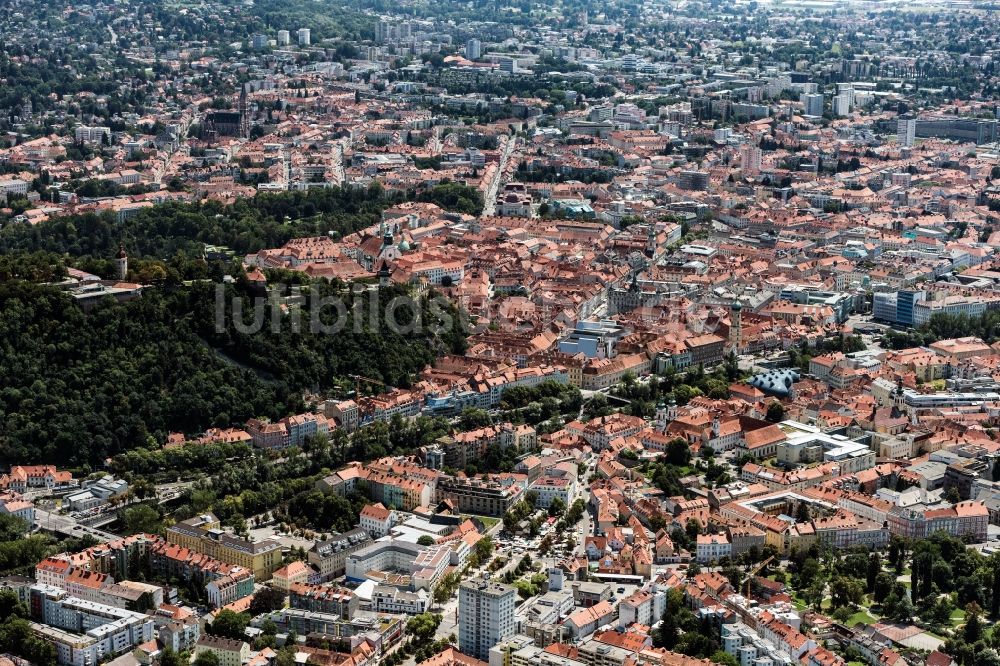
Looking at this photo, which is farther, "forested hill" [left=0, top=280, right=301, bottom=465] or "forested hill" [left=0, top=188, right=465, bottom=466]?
"forested hill" [left=0, top=188, right=465, bottom=466]

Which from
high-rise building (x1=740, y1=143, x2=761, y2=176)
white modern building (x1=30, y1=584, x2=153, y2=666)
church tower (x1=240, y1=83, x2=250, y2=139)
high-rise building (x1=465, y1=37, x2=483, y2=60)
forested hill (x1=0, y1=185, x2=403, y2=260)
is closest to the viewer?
white modern building (x1=30, y1=584, x2=153, y2=666)

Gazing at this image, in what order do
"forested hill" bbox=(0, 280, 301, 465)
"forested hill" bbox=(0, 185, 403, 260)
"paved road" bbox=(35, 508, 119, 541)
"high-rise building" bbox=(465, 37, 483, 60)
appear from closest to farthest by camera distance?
"paved road" bbox=(35, 508, 119, 541)
"forested hill" bbox=(0, 280, 301, 465)
"forested hill" bbox=(0, 185, 403, 260)
"high-rise building" bbox=(465, 37, 483, 60)

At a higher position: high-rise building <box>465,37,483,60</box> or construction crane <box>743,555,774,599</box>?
construction crane <box>743,555,774,599</box>

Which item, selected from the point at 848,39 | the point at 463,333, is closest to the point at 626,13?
the point at 848,39

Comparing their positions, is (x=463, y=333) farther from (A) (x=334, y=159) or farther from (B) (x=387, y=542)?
(A) (x=334, y=159)

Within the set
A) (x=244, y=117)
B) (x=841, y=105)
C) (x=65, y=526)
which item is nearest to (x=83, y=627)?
(x=65, y=526)

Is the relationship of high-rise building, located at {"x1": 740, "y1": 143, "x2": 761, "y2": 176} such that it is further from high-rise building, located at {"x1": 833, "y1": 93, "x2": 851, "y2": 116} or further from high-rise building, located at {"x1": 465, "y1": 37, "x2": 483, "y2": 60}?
high-rise building, located at {"x1": 465, "y1": 37, "x2": 483, "y2": 60}

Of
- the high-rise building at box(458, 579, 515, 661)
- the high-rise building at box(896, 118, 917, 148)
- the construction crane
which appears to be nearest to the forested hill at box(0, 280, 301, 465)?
the high-rise building at box(458, 579, 515, 661)
